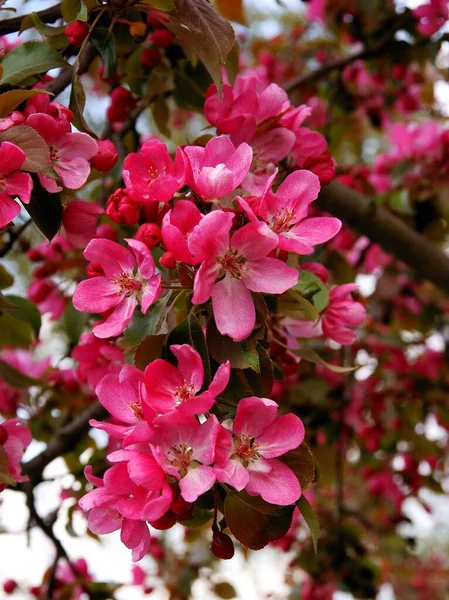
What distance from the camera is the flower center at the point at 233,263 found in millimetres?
791

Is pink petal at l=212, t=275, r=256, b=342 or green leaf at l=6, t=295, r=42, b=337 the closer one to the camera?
pink petal at l=212, t=275, r=256, b=342

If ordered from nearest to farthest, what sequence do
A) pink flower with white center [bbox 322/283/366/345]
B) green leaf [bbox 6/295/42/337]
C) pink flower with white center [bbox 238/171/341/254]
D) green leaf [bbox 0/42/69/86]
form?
pink flower with white center [bbox 238/171/341/254]
green leaf [bbox 0/42/69/86]
pink flower with white center [bbox 322/283/366/345]
green leaf [bbox 6/295/42/337]

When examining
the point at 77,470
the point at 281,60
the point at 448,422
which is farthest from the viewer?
the point at 281,60

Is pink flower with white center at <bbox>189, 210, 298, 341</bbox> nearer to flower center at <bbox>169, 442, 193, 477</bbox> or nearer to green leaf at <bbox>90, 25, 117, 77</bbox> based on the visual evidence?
flower center at <bbox>169, 442, 193, 477</bbox>

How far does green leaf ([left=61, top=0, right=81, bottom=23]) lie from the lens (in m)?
1.05

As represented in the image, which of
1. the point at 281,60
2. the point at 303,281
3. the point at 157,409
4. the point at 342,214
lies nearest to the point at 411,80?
the point at 281,60

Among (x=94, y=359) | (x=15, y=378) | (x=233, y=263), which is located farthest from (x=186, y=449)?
(x=15, y=378)

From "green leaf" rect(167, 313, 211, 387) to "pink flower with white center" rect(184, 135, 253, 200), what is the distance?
16 centimetres

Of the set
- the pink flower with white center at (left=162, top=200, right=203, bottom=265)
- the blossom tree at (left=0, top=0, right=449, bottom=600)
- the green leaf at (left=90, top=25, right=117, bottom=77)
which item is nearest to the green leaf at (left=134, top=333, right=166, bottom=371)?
the blossom tree at (left=0, top=0, right=449, bottom=600)

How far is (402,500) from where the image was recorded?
2.79 m

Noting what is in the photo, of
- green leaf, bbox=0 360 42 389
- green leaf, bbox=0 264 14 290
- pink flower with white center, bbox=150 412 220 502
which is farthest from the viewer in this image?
green leaf, bbox=0 360 42 389

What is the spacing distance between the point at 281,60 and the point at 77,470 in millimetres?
2421

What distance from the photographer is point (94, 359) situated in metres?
1.14

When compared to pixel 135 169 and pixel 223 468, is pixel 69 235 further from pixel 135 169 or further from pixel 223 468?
pixel 223 468
